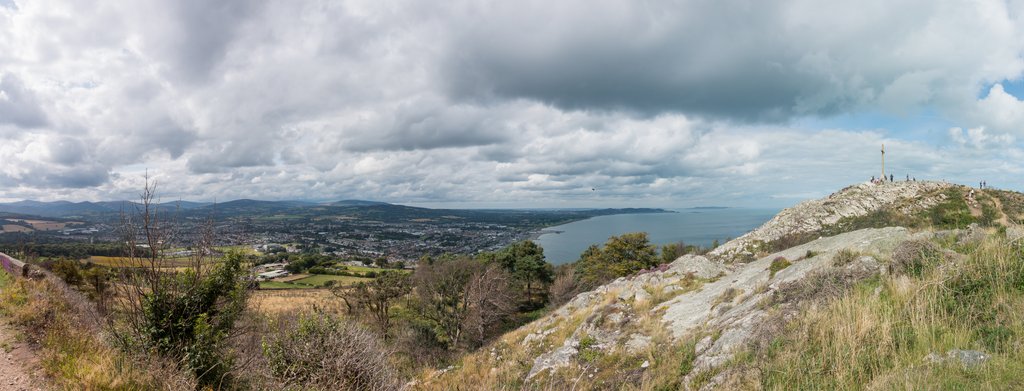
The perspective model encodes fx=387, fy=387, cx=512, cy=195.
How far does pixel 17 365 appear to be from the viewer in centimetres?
756

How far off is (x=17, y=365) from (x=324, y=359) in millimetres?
5922

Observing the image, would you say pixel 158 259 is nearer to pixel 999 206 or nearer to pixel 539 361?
pixel 539 361

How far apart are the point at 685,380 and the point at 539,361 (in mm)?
5748

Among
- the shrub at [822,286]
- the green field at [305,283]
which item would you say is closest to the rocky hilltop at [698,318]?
the shrub at [822,286]

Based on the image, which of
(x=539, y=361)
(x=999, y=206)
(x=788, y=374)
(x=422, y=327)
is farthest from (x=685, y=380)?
(x=999, y=206)

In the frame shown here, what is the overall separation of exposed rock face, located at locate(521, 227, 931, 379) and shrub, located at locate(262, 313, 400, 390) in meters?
4.11

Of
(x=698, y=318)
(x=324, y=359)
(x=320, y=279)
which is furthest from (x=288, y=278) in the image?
(x=698, y=318)

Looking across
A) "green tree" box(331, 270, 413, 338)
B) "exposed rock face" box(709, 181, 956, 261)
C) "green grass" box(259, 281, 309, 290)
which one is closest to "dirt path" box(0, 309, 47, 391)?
"green tree" box(331, 270, 413, 338)

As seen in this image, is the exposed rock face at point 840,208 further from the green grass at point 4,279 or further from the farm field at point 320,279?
the farm field at point 320,279

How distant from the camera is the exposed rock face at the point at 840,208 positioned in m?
22.1

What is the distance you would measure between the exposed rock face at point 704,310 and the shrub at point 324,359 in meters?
4.11

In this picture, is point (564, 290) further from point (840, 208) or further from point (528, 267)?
point (840, 208)

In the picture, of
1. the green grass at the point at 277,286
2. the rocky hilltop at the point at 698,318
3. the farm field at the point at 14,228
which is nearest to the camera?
the rocky hilltop at the point at 698,318

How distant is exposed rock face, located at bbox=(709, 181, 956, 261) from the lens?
22.1m
